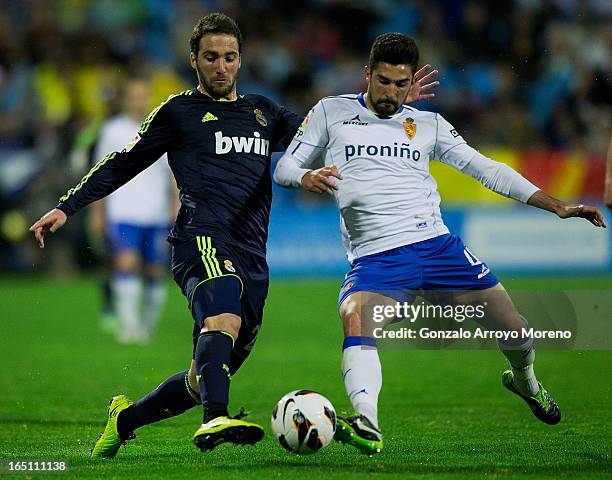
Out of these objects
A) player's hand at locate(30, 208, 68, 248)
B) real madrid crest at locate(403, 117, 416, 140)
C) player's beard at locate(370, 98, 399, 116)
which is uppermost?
player's beard at locate(370, 98, 399, 116)

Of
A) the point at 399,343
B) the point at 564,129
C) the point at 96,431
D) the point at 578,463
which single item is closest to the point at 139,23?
the point at 564,129

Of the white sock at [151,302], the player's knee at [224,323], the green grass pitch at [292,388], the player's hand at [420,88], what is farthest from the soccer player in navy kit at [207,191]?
the white sock at [151,302]

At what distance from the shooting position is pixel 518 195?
6.18m

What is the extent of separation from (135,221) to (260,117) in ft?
20.4

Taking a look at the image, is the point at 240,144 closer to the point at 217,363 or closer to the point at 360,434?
the point at 217,363

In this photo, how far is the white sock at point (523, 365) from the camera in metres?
6.39

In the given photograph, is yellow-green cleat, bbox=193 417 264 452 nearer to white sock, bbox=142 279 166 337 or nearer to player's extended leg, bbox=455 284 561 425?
player's extended leg, bbox=455 284 561 425

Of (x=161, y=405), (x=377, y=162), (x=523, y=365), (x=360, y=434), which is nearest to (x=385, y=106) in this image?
(x=377, y=162)

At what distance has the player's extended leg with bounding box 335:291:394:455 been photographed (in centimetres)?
544

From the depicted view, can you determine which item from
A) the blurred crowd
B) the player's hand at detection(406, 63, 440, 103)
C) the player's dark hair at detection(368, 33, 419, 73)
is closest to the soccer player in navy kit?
the player's dark hair at detection(368, 33, 419, 73)

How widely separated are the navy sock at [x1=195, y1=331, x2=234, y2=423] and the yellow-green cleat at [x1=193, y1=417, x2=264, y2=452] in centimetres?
18

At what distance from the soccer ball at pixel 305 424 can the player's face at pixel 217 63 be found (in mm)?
1689

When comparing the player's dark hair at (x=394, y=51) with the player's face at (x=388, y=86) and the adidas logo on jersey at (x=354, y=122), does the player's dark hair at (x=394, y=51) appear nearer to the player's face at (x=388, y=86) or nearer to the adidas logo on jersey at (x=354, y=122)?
the player's face at (x=388, y=86)

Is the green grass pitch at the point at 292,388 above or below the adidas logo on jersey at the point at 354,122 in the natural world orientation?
below
